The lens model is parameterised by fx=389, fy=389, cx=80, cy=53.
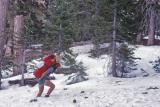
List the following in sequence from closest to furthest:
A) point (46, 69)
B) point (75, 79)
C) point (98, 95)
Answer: point (98, 95) → point (46, 69) → point (75, 79)

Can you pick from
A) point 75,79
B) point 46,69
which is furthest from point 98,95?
point 75,79

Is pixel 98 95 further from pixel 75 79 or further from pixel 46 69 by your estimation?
pixel 75 79

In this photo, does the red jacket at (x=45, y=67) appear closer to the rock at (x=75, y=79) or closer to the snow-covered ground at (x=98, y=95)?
the snow-covered ground at (x=98, y=95)

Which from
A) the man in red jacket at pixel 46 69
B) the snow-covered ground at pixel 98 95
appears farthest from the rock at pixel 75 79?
the man in red jacket at pixel 46 69

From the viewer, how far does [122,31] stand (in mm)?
18234

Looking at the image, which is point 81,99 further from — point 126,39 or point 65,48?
point 65,48

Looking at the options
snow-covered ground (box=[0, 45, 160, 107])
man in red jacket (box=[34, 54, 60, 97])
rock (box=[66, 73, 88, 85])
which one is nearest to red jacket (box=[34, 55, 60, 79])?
man in red jacket (box=[34, 54, 60, 97])

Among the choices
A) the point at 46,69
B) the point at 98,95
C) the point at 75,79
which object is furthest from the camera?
the point at 75,79

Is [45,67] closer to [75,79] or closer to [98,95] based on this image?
[98,95]

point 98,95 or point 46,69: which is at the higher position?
point 46,69

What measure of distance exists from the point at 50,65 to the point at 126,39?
247 inches

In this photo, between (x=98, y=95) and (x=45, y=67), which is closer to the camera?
(x=98, y=95)

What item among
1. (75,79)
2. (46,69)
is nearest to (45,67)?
(46,69)

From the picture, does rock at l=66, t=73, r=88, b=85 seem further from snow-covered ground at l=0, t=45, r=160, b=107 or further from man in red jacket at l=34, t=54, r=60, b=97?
man in red jacket at l=34, t=54, r=60, b=97
